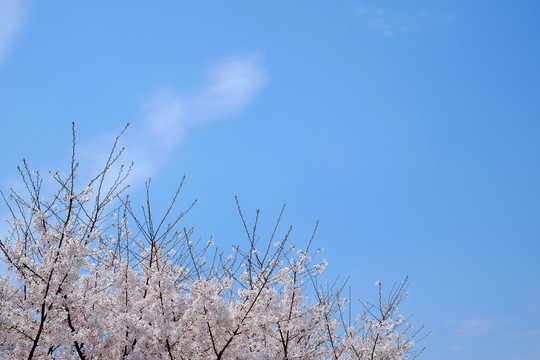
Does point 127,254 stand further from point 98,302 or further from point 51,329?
point 51,329

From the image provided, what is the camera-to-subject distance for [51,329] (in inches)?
382

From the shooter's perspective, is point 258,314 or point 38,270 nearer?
point 38,270

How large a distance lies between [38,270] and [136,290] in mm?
2382

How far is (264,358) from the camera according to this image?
1127 cm

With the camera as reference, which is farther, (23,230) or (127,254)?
(127,254)

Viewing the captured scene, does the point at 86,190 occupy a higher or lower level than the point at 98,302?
higher

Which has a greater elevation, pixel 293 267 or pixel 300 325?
pixel 293 267

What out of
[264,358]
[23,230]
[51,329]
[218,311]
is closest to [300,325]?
[264,358]

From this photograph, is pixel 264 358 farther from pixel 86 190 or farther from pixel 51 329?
pixel 86 190

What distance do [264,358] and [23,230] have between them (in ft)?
18.9

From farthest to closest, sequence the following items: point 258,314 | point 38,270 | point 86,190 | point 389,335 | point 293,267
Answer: point 389,335 → point 293,267 → point 258,314 → point 86,190 → point 38,270

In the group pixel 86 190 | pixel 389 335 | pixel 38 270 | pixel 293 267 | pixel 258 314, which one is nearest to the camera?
pixel 38 270

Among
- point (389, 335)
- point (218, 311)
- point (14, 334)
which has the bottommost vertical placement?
point (14, 334)

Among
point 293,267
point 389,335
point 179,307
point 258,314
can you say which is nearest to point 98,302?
point 179,307
